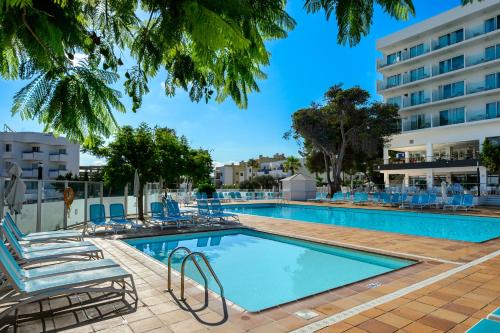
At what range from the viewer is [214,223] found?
13102 millimetres

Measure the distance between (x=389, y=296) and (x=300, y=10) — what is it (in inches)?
166

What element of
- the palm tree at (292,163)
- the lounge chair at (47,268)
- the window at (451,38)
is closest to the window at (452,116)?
the window at (451,38)

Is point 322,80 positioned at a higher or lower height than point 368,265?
A: higher

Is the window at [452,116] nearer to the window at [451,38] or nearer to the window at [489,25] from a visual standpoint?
the window at [451,38]

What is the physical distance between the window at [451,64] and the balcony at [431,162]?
27.0 feet

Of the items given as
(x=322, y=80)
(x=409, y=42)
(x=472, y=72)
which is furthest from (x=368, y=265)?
(x=409, y=42)

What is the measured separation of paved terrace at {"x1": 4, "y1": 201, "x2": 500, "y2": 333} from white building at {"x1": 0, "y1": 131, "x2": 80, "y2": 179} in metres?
44.5

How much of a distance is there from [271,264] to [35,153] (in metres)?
47.4

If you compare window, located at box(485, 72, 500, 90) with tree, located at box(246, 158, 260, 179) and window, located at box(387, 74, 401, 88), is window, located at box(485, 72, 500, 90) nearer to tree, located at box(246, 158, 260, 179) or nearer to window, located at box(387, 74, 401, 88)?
window, located at box(387, 74, 401, 88)

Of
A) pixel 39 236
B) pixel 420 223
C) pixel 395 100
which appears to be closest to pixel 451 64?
pixel 395 100

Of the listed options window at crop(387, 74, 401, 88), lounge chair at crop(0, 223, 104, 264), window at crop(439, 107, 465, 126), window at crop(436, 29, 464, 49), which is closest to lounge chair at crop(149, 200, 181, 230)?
lounge chair at crop(0, 223, 104, 264)

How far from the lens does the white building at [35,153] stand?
4431cm

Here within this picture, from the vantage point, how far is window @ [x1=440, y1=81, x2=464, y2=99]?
102 ft

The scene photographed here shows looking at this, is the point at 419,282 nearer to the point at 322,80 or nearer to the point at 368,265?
the point at 368,265
